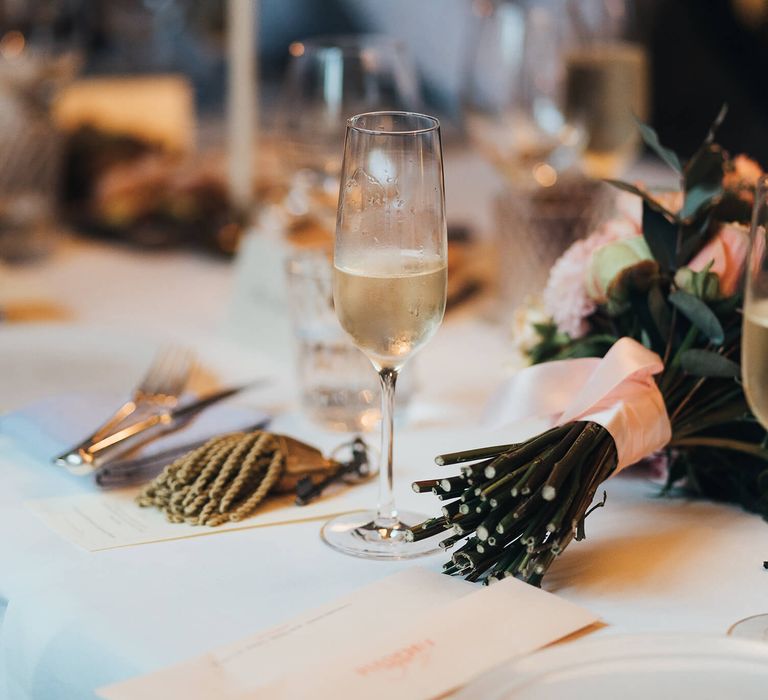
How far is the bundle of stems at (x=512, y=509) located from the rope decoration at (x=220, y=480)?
183mm

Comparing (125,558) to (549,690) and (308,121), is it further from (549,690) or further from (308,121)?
(308,121)

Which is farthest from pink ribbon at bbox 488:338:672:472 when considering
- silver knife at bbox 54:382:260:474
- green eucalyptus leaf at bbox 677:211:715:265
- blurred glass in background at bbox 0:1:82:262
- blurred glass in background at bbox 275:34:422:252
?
blurred glass in background at bbox 0:1:82:262

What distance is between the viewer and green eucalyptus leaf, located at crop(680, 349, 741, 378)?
0.92m

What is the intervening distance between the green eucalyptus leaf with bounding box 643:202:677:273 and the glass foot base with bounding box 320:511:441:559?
316mm

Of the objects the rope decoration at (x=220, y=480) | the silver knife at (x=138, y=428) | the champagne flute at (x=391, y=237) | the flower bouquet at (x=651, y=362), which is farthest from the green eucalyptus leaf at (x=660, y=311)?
the silver knife at (x=138, y=428)

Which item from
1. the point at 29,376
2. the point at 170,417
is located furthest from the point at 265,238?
the point at 170,417

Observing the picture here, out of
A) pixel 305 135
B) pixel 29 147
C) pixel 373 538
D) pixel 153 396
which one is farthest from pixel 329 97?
pixel 29 147

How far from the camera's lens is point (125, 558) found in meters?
0.85

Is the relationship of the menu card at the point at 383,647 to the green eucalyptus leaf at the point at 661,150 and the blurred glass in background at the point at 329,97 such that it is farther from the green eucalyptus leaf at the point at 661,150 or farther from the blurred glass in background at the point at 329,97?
the blurred glass in background at the point at 329,97

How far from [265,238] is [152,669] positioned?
90 cm

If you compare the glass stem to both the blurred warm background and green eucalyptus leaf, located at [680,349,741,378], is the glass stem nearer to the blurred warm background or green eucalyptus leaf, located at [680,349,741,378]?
green eucalyptus leaf, located at [680,349,741,378]

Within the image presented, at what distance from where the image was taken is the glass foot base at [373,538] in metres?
0.87

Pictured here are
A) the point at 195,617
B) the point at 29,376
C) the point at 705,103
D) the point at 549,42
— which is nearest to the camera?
the point at 195,617

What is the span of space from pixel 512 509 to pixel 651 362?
0.20m
